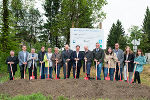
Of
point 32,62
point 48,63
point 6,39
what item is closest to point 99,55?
point 48,63

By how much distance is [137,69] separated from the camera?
828 centimetres

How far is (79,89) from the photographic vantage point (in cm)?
620

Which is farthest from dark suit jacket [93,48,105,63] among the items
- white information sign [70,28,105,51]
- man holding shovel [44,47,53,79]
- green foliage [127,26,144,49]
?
green foliage [127,26,144,49]

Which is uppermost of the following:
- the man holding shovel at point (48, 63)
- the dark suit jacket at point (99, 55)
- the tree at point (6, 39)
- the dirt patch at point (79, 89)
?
the tree at point (6, 39)

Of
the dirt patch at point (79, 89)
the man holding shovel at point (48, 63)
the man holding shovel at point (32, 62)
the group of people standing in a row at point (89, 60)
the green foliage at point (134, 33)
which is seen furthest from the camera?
the green foliage at point (134, 33)

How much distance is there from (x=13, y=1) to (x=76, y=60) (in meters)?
10.3

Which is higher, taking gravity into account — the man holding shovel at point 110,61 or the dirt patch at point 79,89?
the man holding shovel at point 110,61

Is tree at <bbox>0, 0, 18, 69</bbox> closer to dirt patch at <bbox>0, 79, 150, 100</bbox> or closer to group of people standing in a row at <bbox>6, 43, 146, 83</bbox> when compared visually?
group of people standing in a row at <bbox>6, 43, 146, 83</bbox>

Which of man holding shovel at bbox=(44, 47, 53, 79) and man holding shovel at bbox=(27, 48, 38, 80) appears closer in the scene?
man holding shovel at bbox=(27, 48, 38, 80)

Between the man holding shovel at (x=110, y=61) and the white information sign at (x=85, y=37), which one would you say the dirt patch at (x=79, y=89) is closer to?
the man holding shovel at (x=110, y=61)

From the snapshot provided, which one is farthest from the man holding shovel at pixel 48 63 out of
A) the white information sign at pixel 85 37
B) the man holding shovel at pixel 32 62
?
the white information sign at pixel 85 37

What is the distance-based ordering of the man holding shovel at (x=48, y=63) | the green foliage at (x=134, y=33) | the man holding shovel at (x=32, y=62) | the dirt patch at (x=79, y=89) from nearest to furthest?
the dirt patch at (x=79, y=89), the man holding shovel at (x=32, y=62), the man holding shovel at (x=48, y=63), the green foliage at (x=134, y=33)

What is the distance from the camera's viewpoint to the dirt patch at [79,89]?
5.70m

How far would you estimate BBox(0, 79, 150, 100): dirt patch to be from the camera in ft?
18.7
